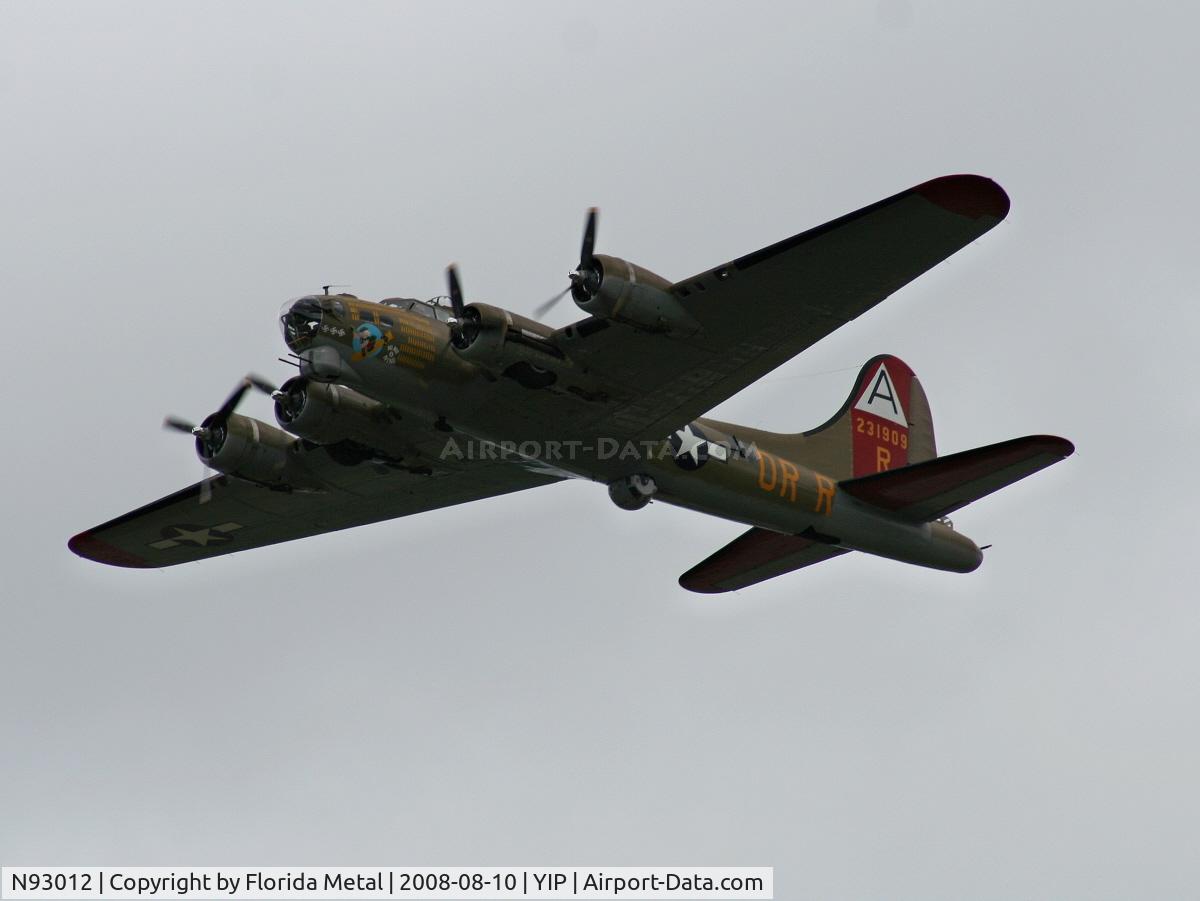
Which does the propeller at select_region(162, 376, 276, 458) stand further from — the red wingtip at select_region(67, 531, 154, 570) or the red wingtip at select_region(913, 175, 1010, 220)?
the red wingtip at select_region(913, 175, 1010, 220)

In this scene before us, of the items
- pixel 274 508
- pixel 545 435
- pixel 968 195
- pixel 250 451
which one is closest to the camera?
pixel 968 195

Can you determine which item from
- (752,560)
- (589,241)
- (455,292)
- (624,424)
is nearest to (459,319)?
(455,292)

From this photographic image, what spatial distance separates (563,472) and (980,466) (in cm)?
746

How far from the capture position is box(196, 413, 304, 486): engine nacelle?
30.3 metres

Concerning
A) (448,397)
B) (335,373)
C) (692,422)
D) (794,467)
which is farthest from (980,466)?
(335,373)

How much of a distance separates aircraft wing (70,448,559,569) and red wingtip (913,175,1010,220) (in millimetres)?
9633

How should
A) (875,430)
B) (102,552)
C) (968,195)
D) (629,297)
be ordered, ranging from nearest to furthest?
(968,195), (629,297), (102,552), (875,430)

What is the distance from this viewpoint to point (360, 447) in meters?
29.9

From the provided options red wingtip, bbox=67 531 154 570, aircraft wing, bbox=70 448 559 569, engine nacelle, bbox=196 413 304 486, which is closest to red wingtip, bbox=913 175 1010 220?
aircraft wing, bbox=70 448 559 569

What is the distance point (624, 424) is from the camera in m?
28.2

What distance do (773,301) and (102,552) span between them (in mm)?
15847

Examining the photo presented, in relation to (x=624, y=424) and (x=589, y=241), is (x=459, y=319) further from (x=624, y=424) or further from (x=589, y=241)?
(x=624, y=424)

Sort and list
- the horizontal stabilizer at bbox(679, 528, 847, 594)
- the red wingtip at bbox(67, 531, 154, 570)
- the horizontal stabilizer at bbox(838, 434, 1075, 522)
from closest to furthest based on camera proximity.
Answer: the horizontal stabilizer at bbox(838, 434, 1075, 522)
the horizontal stabilizer at bbox(679, 528, 847, 594)
the red wingtip at bbox(67, 531, 154, 570)

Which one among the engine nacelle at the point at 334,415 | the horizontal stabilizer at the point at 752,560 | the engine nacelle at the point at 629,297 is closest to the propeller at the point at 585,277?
the engine nacelle at the point at 629,297
